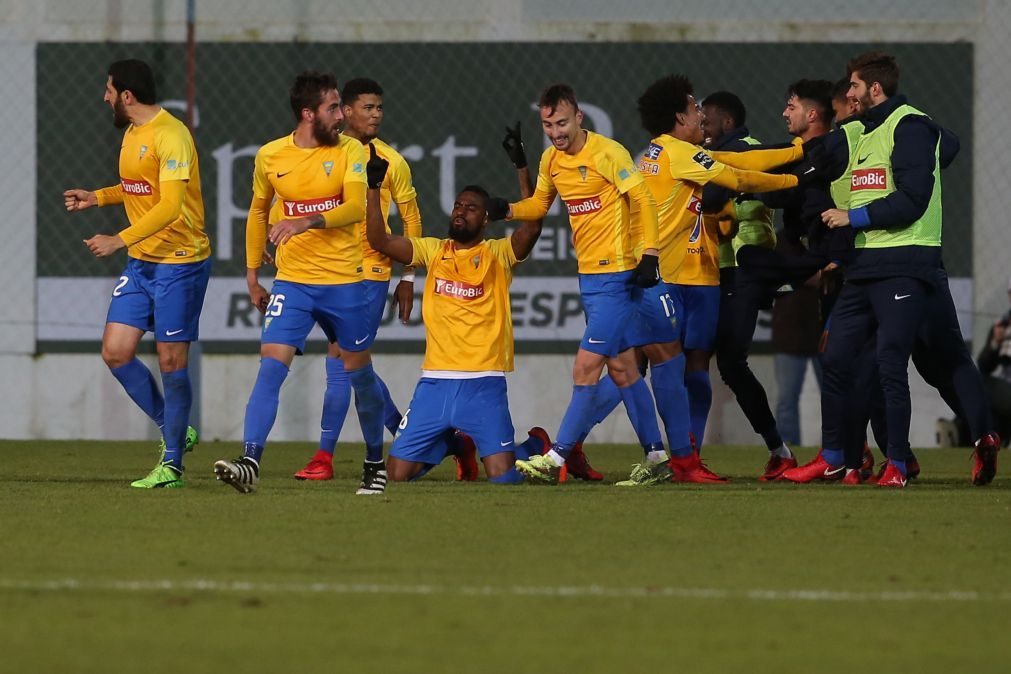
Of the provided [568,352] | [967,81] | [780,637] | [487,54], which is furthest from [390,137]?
[780,637]

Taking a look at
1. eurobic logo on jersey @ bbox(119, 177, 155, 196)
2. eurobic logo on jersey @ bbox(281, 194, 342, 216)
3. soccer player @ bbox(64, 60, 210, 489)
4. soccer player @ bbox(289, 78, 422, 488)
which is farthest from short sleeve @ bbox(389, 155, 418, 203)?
eurobic logo on jersey @ bbox(119, 177, 155, 196)

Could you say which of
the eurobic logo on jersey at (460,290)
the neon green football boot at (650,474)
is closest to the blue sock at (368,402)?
the eurobic logo on jersey at (460,290)

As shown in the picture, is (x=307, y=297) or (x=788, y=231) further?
(x=788, y=231)

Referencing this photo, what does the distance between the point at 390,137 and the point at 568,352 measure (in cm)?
203

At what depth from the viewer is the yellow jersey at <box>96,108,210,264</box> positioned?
27.0ft

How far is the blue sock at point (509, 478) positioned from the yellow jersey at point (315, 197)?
1.23 meters

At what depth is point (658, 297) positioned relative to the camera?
9.05m

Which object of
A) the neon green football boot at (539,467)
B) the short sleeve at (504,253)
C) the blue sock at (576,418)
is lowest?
the neon green football boot at (539,467)

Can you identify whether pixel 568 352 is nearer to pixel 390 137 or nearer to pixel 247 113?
pixel 390 137

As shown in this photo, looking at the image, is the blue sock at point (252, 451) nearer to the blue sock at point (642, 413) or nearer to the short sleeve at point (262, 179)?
the short sleeve at point (262, 179)

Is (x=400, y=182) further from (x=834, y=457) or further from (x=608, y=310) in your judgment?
(x=834, y=457)

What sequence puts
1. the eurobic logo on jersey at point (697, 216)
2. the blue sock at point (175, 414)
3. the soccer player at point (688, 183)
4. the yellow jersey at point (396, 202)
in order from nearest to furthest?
the blue sock at point (175, 414)
the soccer player at point (688, 183)
the eurobic logo on jersey at point (697, 216)
the yellow jersey at point (396, 202)

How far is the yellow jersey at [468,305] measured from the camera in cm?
893

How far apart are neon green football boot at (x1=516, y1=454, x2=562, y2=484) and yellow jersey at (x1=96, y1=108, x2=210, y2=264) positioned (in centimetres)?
181
